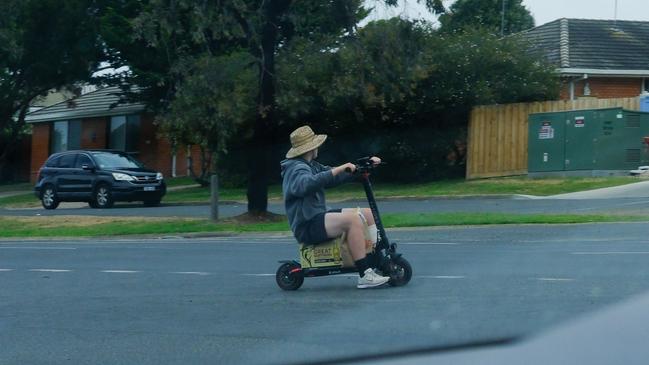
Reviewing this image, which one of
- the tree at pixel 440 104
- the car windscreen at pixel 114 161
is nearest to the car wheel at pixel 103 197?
the car windscreen at pixel 114 161

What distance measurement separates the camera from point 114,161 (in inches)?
1207

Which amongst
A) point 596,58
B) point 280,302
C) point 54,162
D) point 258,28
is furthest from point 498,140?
point 280,302

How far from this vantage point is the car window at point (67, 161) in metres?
30.9

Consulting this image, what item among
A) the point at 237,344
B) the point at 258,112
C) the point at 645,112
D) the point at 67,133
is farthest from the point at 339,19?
the point at 67,133

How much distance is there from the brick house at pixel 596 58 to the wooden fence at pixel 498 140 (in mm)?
2763

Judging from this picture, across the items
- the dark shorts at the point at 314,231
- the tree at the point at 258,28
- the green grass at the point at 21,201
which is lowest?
the green grass at the point at 21,201

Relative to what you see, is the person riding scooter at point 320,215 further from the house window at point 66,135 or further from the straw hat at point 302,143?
the house window at point 66,135

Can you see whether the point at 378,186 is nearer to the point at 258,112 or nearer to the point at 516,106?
the point at 516,106

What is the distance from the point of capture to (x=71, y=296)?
11211 mm

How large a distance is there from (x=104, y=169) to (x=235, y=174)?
5739 millimetres

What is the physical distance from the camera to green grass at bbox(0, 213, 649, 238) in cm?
1805

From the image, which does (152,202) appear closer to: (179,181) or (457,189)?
(457,189)

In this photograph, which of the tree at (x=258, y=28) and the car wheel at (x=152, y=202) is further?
the car wheel at (x=152, y=202)

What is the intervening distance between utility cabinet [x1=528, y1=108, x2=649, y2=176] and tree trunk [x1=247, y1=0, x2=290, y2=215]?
9.63 m
